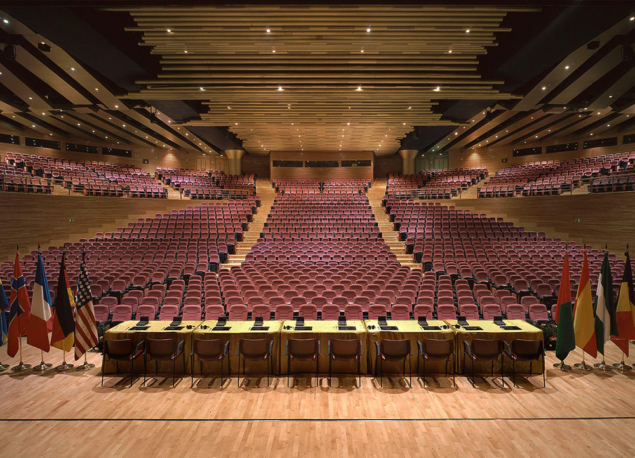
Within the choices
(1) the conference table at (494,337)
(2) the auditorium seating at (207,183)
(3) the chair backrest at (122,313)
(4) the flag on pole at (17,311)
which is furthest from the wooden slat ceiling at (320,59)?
(1) the conference table at (494,337)

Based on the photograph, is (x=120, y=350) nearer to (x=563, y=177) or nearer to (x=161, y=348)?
(x=161, y=348)

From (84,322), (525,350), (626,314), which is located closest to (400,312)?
(525,350)

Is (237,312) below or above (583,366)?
above

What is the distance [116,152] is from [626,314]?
88.8 ft

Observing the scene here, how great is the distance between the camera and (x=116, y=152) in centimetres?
2402

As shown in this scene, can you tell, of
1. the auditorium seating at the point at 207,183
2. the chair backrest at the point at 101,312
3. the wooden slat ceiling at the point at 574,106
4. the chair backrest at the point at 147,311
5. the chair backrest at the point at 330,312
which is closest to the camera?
the chair backrest at the point at 330,312

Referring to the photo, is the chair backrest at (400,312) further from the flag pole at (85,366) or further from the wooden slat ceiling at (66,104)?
the wooden slat ceiling at (66,104)

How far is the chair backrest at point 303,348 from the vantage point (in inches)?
195

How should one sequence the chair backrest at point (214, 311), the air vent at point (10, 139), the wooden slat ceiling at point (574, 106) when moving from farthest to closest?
the air vent at point (10, 139), the wooden slat ceiling at point (574, 106), the chair backrest at point (214, 311)

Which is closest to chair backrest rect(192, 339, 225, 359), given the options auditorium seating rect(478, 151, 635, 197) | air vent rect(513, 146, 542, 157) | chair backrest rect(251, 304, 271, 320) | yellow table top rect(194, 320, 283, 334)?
yellow table top rect(194, 320, 283, 334)

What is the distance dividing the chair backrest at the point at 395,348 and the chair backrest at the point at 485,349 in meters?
0.96

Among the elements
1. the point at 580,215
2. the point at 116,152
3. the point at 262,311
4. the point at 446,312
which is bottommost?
the point at 262,311

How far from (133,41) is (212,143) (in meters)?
13.3

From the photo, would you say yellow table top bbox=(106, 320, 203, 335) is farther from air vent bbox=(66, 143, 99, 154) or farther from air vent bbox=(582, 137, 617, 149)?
air vent bbox=(582, 137, 617, 149)
